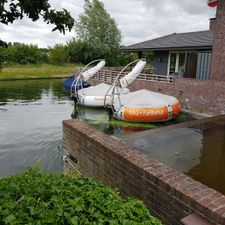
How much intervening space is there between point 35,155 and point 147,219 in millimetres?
8119

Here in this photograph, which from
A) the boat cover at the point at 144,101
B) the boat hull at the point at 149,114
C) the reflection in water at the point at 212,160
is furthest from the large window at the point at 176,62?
the reflection in water at the point at 212,160

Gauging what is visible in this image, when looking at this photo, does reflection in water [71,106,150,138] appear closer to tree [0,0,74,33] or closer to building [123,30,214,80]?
building [123,30,214,80]

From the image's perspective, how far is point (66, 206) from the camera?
2408 mm

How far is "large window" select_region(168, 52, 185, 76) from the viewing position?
63.6ft

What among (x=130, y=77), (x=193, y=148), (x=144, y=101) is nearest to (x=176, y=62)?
(x=130, y=77)

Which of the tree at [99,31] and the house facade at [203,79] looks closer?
the house facade at [203,79]

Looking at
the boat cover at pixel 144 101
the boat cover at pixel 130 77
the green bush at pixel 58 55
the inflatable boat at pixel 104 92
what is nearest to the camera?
the boat cover at pixel 144 101

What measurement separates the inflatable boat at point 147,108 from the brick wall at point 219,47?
2539mm

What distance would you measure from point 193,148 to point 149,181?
12.0 feet

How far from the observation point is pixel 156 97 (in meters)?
13.4

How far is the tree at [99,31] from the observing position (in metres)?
39.1

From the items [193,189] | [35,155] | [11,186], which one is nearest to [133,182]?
[193,189]

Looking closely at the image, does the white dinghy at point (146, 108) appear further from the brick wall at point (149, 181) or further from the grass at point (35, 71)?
the grass at point (35, 71)

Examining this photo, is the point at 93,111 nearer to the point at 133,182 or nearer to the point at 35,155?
the point at 35,155
